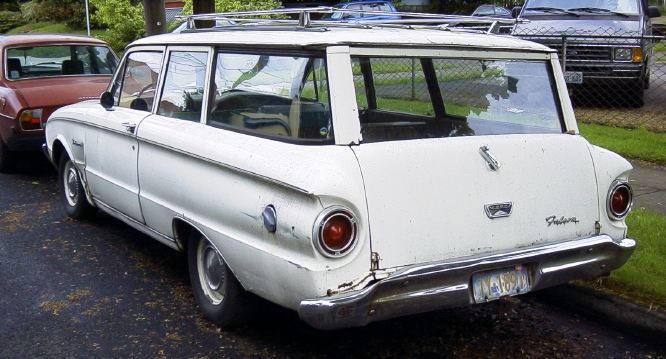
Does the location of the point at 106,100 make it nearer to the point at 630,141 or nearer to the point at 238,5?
the point at 630,141

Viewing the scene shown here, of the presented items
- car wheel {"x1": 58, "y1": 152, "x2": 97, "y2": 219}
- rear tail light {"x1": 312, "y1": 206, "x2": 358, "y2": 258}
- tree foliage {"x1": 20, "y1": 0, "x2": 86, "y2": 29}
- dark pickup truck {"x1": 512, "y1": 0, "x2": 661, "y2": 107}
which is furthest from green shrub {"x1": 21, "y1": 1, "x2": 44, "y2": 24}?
rear tail light {"x1": 312, "y1": 206, "x2": 358, "y2": 258}

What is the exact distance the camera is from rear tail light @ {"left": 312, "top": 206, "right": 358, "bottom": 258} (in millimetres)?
3674

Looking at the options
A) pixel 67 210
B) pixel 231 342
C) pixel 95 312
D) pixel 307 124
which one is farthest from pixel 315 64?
pixel 67 210

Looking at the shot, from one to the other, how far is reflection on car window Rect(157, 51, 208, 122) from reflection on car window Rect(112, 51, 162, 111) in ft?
0.69

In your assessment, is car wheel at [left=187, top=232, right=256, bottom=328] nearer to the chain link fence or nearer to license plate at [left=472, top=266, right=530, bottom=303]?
license plate at [left=472, top=266, right=530, bottom=303]

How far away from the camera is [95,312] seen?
5.09 m

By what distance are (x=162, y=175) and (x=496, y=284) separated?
224 centimetres

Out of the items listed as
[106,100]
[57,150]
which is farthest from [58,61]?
[106,100]

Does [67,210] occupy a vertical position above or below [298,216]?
below

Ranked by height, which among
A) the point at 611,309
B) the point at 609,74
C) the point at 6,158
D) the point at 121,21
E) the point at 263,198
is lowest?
the point at 6,158

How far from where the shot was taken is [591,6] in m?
12.3

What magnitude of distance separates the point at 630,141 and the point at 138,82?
245 inches

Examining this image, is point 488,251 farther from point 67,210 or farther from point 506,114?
point 67,210

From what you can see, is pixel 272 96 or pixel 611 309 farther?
pixel 611 309
